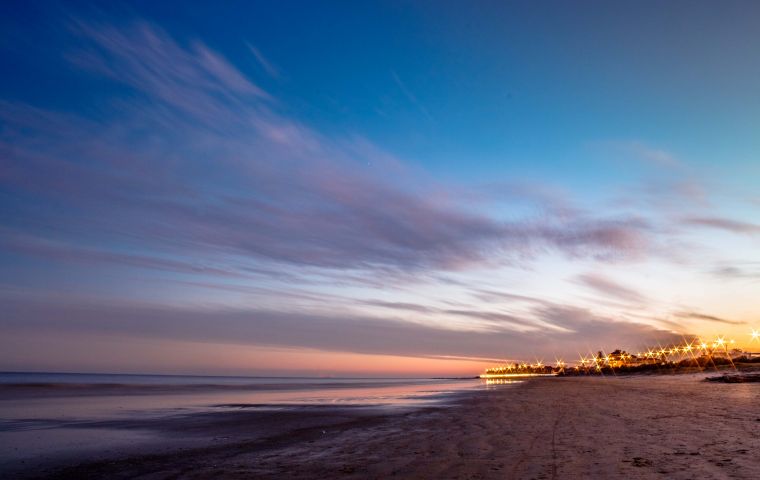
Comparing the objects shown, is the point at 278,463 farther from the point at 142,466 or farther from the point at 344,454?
the point at 142,466

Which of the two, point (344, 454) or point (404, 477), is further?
point (344, 454)

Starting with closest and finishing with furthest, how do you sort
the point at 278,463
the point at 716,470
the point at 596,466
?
the point at 716,470 < the point at 596,466 < the point at 278,463

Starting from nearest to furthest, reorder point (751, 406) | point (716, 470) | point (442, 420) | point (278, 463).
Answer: point (716, 470)
point (278, 463)
point (751, 406)
point (442, 420)

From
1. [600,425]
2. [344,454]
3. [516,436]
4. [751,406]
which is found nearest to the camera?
[344,454]

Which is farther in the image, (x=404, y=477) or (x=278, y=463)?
(x=278, y=463)

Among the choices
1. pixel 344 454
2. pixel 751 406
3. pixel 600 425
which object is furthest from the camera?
pixel 751 406

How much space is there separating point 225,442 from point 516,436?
9.82 m

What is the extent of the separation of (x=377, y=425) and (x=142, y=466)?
34.3 ft

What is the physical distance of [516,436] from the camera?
1391 cm

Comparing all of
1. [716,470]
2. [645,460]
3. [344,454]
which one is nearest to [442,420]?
[344,454]

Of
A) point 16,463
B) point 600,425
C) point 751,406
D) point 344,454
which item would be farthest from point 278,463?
point 751,406

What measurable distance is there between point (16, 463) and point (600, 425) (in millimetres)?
17515

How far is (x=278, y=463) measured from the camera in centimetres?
1149

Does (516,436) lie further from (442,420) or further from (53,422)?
(53,422)
